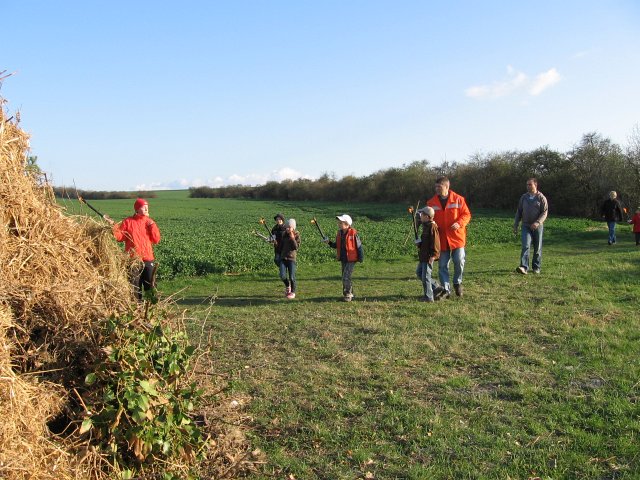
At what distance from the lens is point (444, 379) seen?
5.72 meters

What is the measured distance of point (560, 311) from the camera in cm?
837

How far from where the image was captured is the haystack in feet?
10.6

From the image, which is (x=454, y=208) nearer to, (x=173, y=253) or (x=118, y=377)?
(x=118, y=377)

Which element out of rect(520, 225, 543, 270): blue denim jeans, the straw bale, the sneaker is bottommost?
the sneaker

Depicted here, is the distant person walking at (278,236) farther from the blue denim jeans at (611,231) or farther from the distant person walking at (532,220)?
the blue denim jeans at (611,231)

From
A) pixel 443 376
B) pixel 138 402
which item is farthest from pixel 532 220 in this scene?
pixel 138 402

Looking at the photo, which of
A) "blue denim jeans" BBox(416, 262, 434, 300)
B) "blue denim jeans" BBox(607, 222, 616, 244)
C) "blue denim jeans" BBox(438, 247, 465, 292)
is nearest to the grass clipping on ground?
"blue denim jeans" BBox(416, 262, 434, 300)

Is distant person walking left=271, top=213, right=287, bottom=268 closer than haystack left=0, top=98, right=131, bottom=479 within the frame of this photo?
No

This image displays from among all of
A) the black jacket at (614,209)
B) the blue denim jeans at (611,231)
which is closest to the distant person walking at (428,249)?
the black jacket at (614,209)

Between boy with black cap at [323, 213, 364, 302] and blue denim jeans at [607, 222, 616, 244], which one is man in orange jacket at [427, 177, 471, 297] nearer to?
boy with black cap at [323, 213, 364, 302]

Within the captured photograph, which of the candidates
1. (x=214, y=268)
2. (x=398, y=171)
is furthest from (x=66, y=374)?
(x=398, y=171)

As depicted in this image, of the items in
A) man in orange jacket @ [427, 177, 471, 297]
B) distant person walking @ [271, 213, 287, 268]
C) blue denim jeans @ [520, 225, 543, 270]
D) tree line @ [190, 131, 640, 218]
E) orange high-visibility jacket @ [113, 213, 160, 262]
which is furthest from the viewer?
tree line @ [190, 131, 640, 218]

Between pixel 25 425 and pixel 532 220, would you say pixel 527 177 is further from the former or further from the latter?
pixel 25 425

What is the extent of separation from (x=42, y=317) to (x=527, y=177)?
4194 cm
